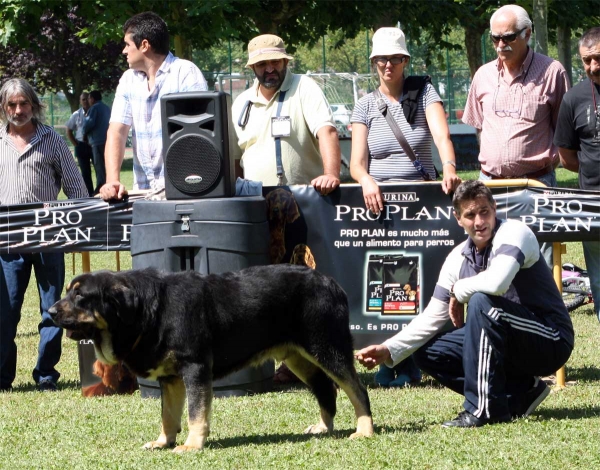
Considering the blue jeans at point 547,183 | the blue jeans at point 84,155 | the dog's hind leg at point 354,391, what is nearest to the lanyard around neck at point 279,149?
the blue jeans at point 547,183

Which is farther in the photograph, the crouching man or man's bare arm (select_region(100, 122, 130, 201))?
man's bare arm (select_region(100, 122, 130, 201))

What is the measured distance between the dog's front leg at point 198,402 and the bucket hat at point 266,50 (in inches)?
91.4

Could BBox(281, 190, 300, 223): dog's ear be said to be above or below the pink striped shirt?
below

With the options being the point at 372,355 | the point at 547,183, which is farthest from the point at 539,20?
the point at 372,355

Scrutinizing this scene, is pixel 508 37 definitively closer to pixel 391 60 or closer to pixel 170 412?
pixel 391 60

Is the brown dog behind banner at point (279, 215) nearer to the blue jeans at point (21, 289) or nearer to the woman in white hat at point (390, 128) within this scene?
the woman in white hat at point (390, 128)

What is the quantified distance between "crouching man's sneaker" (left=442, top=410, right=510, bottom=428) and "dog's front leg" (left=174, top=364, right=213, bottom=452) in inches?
52.9

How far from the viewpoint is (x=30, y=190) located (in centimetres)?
730

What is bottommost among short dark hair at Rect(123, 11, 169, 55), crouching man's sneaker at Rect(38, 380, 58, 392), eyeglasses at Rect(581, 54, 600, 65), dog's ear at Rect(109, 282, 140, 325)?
crouching man's sneaker at Rect(38, 380, 58, 392)

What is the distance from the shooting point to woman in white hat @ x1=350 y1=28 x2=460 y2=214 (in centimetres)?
667

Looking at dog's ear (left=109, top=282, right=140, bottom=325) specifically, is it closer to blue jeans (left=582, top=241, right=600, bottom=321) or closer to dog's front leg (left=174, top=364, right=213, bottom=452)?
dog's front leg (left=174, top=364, right=213, bottom=452)

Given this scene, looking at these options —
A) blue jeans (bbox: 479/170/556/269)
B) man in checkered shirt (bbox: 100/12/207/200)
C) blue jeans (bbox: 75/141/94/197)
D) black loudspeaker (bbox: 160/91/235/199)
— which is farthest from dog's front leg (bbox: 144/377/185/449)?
blue jeans (bbox: 75/141/94/197)

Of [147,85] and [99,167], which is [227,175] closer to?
[147,85]

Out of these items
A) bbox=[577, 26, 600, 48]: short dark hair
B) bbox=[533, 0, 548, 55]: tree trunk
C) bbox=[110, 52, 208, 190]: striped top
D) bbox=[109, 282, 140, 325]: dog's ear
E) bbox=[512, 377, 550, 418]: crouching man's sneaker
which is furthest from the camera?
bbox=[533, 0, 548, 55]: tree trunk
